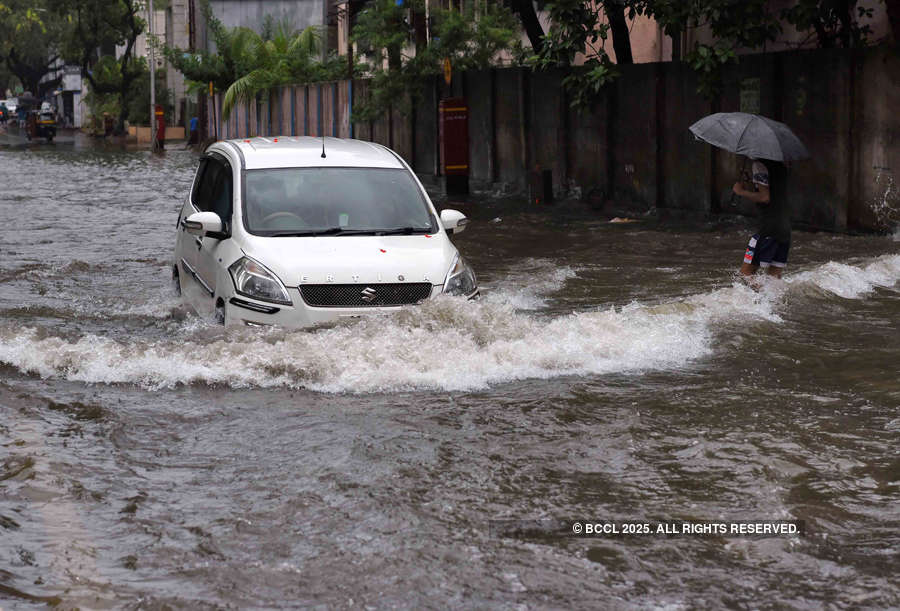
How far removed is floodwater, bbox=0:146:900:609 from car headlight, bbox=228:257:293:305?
278mm

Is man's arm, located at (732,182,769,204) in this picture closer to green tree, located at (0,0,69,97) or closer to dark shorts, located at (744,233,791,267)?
dark shorts, located at (744,233,791,267)

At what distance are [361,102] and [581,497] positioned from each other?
25.8 meters

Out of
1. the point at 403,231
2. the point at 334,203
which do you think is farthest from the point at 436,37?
the point at 403,231

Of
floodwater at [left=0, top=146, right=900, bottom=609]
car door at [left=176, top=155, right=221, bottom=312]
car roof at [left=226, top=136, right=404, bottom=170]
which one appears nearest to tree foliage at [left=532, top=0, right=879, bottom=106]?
floodwater at [left=0, top=146, right=900, bottom=609]

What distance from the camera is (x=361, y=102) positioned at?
101ft

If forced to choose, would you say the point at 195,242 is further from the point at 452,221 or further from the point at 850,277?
the point at 850,277

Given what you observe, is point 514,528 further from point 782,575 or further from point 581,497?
point 782,575

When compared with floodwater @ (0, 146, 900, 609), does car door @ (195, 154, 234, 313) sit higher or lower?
higher

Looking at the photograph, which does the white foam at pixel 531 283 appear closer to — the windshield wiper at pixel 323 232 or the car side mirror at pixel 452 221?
the car side mirror at pixel 452 221

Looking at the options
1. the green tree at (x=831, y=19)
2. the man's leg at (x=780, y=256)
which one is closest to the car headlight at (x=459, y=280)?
the man's leg at (x=780, y=256)

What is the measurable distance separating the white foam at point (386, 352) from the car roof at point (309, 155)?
1.46 metres

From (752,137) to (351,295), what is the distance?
403 cm

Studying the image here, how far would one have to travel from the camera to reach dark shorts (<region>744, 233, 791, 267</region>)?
437 inches

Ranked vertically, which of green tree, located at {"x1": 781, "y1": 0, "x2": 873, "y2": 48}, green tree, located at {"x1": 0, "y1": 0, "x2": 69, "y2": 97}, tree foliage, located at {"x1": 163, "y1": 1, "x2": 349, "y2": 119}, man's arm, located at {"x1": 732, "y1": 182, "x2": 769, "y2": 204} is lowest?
man's arm, located at {"x1": 732, "y1": 182, "x2": 769, "y2": 204}
